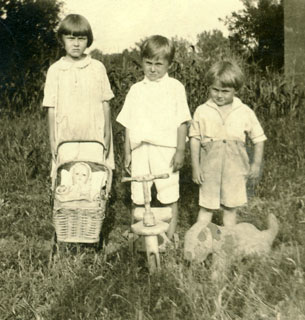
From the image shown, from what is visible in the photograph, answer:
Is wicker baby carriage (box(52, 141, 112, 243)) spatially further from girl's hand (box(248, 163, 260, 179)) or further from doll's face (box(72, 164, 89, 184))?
girl's hand (box(248, 163, 260, 179))

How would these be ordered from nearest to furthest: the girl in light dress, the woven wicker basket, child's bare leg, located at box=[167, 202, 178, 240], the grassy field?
the grassy field, the woven wicker basket, the girl in light dress, child's bare leg, located at box=[167, 202, 178, 240]

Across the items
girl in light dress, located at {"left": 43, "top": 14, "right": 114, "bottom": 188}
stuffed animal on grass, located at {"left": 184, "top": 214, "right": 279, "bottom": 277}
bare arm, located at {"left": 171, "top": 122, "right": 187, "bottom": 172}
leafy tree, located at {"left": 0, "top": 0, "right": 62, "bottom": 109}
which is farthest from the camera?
leafy tree, located at {"left": 0, "top": 0, "right": 62, "bottom": 109}

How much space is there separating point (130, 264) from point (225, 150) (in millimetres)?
1071

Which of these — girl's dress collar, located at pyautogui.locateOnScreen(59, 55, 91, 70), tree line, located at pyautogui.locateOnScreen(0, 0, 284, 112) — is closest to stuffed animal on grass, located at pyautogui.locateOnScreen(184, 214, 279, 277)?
girl's dress collar, located at pyautogui.locateOnScreen(59, 55, 91, 70)

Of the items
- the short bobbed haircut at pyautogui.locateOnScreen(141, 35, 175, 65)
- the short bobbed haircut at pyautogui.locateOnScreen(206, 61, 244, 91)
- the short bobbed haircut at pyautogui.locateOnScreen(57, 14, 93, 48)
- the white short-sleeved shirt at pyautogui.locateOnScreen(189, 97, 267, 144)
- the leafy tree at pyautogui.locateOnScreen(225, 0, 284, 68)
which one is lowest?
the white short-sleeved shirt at pyautogui.locateOnScreen(189, 97, 267, 144)

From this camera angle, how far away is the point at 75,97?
4016mm

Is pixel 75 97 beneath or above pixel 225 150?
above

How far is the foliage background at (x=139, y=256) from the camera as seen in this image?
2748mm

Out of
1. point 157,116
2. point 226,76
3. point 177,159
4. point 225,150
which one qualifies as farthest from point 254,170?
point 157,116

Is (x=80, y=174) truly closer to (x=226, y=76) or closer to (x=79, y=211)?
(x=79, y=211)

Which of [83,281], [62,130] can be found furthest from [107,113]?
[83,281]

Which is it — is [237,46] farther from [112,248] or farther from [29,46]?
[112,248]

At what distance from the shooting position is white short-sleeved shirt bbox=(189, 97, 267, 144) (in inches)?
145

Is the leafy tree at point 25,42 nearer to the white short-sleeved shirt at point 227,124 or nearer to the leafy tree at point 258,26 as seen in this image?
the leafy tree at point 258,26
